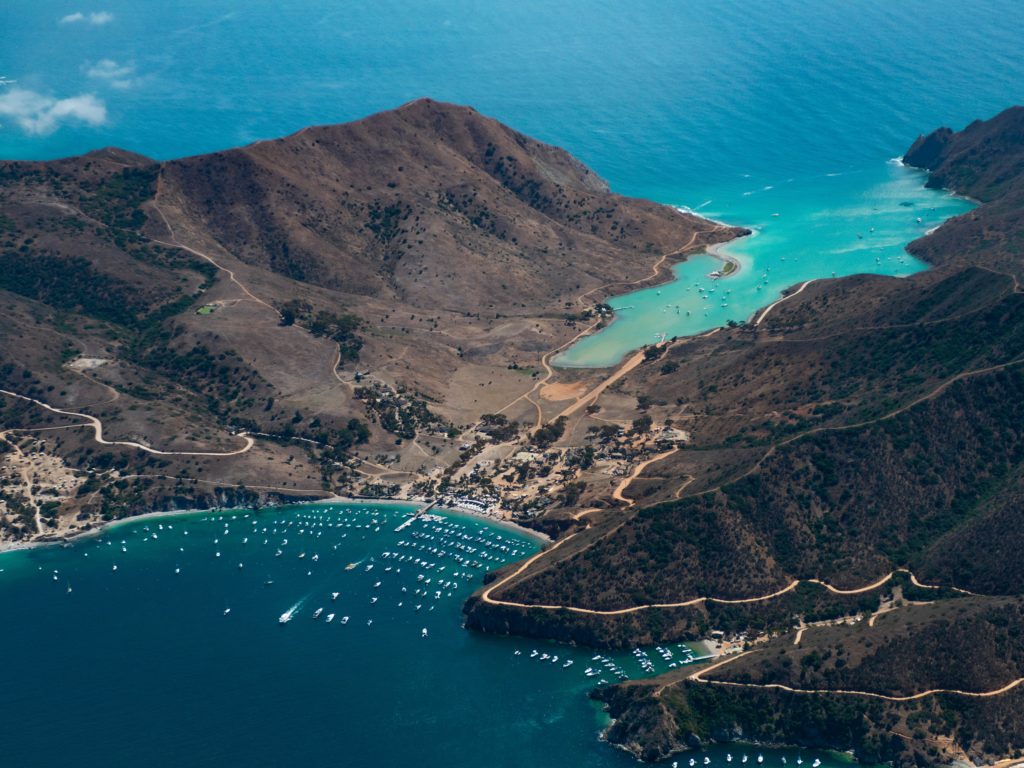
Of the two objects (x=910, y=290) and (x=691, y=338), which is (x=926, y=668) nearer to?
(x=910, y=290)

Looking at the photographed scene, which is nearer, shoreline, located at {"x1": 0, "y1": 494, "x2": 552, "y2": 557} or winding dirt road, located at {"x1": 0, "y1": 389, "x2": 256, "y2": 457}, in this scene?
shoreline, located at {"x1": 0, "y1": 494, "x2": 552, "y2": 557}

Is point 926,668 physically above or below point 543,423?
below

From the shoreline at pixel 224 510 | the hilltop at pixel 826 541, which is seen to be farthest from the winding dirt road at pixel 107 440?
the hilltop at pixel 826 541

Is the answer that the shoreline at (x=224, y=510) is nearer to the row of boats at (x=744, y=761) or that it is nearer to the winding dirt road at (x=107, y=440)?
the winding dirt road at (x=107, y=440)

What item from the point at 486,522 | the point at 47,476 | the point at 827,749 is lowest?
the point at 827,749

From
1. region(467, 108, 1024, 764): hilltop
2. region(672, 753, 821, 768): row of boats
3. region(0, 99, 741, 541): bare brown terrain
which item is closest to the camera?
region(672, 753, 821, 768): row of boats

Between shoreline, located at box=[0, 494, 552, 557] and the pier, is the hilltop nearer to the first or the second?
shoreline, located at box=[0, 494, 552, 557]

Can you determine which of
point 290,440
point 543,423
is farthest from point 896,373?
point 290,440

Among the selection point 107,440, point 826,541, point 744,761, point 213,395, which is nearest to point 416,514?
point 213,395

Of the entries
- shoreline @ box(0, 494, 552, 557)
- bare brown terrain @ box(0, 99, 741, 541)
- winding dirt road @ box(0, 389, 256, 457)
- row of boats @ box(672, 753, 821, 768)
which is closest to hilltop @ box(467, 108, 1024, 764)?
row of boats @ box(672, 753, 821, 768)
